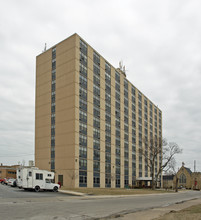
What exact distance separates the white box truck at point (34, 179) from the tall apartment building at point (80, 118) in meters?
18.0

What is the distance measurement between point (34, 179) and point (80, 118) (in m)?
24.8

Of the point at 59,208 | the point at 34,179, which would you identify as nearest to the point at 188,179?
the point at 34,179

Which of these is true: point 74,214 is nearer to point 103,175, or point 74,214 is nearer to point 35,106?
point 103,175

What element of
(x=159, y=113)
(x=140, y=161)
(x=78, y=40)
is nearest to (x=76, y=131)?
(x=78, y=40)

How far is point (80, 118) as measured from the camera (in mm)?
58438

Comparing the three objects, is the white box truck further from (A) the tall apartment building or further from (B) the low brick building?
(B) the low brick building

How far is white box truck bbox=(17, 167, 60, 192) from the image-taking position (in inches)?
1367

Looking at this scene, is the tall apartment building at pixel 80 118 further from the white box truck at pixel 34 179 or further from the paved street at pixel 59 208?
the paved street at pixel 59 208

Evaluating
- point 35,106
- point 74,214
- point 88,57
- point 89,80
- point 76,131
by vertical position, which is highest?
point 88,57

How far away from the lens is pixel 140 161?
8956 cm

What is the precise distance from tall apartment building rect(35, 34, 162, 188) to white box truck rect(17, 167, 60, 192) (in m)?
18.0

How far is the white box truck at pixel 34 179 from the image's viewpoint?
34719 millimetres

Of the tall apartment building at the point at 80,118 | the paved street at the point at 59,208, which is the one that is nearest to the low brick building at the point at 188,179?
the tall apartment building at the point at 80,118

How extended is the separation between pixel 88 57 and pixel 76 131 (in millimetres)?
18413
